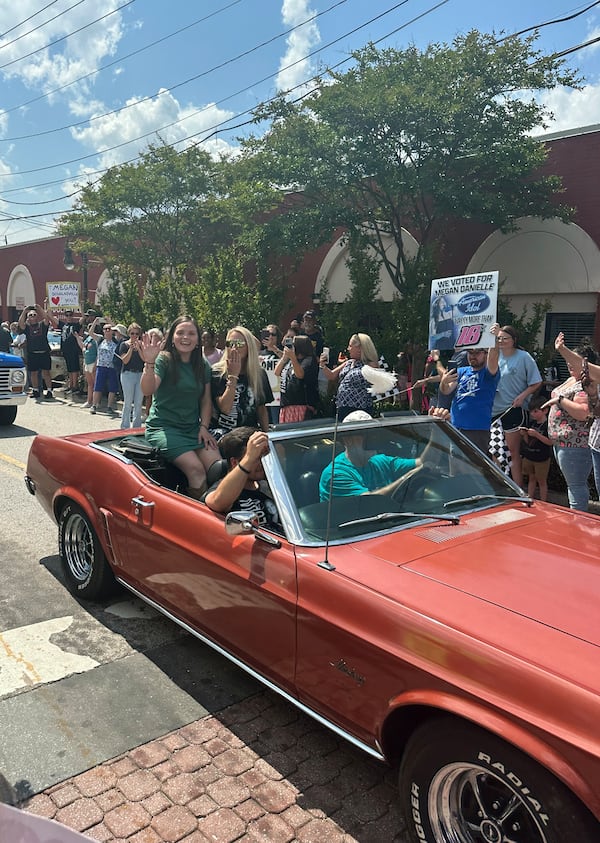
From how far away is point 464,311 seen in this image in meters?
6.34

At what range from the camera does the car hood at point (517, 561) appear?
212 centimetres

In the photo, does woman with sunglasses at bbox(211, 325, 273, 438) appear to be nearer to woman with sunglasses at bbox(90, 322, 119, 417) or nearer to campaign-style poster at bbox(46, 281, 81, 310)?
woman with sunglasses at bbox(90, 322, 119, 417)

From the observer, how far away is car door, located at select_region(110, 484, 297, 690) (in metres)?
2.61

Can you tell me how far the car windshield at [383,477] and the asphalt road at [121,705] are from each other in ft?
3.15

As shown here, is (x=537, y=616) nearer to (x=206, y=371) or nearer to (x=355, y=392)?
(x=206, y=371)

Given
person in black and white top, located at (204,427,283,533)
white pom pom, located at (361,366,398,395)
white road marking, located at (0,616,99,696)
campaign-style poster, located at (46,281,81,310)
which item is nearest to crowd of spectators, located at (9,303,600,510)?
white pom pom, located at (361,366,398,395)

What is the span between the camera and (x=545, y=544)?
8.79ft

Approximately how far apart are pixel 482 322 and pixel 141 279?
1999cm

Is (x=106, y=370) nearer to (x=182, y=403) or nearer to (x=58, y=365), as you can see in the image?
(x=58, y=365)

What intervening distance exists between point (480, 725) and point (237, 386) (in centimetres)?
361

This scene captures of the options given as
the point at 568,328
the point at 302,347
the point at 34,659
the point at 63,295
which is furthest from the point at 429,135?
the point at 63,295

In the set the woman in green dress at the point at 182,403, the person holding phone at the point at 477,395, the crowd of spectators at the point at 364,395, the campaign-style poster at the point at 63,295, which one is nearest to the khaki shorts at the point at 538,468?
the crowd of spectators at the point at 364,395

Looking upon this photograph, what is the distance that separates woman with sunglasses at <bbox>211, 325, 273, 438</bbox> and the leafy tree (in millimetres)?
6566

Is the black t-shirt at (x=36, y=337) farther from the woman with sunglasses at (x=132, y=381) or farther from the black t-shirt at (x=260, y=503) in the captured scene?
the black t-shirt at (x=260, y=503)
